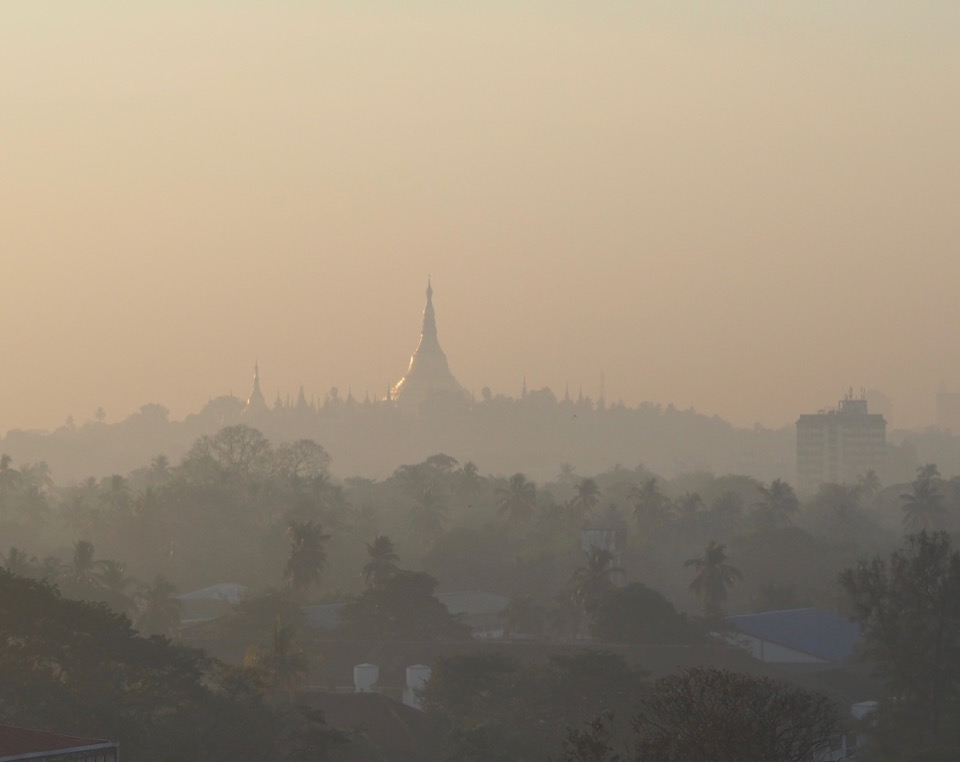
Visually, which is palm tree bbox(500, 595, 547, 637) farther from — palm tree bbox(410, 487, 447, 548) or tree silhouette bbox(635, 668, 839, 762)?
tree silhouette bbox(635, 668, 839, 762)

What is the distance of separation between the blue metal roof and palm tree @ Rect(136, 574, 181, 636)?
19633mm

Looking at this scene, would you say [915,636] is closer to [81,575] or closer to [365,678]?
[365,678]

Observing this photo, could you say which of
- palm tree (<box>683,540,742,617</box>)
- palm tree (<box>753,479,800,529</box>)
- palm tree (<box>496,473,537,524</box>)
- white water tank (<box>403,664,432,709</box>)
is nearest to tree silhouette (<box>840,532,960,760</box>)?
white water tank (<box>403,664,432,709</box>)

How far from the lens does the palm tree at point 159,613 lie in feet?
227

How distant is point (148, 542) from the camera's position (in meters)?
100

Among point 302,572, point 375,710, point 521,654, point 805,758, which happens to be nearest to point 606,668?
point 375,710

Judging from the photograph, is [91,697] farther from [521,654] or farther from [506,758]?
[521,654]

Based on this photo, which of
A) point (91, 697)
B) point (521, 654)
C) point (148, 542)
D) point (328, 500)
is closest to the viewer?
point (91, 697)

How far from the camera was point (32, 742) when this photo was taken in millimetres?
28609

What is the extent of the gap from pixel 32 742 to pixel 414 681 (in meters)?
32.2

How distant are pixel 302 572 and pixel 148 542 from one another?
21.8m

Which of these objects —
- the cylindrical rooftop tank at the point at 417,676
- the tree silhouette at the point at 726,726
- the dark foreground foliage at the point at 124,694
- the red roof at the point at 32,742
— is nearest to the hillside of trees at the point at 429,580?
the dark foreground foliage at the point at 124,694

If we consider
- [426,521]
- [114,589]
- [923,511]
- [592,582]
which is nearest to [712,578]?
[592,582]

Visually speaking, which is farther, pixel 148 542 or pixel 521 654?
pixel 148 542
